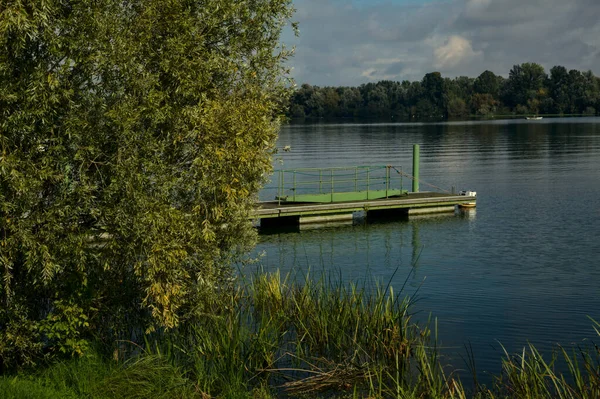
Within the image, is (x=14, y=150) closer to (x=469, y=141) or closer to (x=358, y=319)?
(x=358, y=319)

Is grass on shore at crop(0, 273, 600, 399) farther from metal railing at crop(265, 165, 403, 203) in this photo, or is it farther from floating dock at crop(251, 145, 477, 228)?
floating dock at crop(251, 145, 477, 228)

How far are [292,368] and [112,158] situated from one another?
5345 mm

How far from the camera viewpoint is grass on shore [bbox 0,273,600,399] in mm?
13023

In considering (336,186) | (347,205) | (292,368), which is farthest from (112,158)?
(336,186)

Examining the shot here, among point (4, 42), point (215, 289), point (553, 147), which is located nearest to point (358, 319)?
point (215, 289)

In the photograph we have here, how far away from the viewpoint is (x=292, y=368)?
14.4 m

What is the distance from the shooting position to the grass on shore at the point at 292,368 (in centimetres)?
1302

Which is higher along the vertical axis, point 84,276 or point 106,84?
point 106,84

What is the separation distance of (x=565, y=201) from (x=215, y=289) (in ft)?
116

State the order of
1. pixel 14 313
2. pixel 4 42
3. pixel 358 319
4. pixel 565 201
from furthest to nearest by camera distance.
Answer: pixel 565 201 < pixel 358 319 < pixel 14 313 < pixel 4 42

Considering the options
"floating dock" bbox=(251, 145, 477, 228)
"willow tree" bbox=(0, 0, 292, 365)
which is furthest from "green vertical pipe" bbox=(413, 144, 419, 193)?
"willow tree" bbox=(0, 0, 292, 365)

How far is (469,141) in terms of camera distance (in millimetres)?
109750

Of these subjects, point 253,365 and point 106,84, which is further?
point 253,365

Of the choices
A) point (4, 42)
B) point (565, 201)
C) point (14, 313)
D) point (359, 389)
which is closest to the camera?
point (4, 42)
